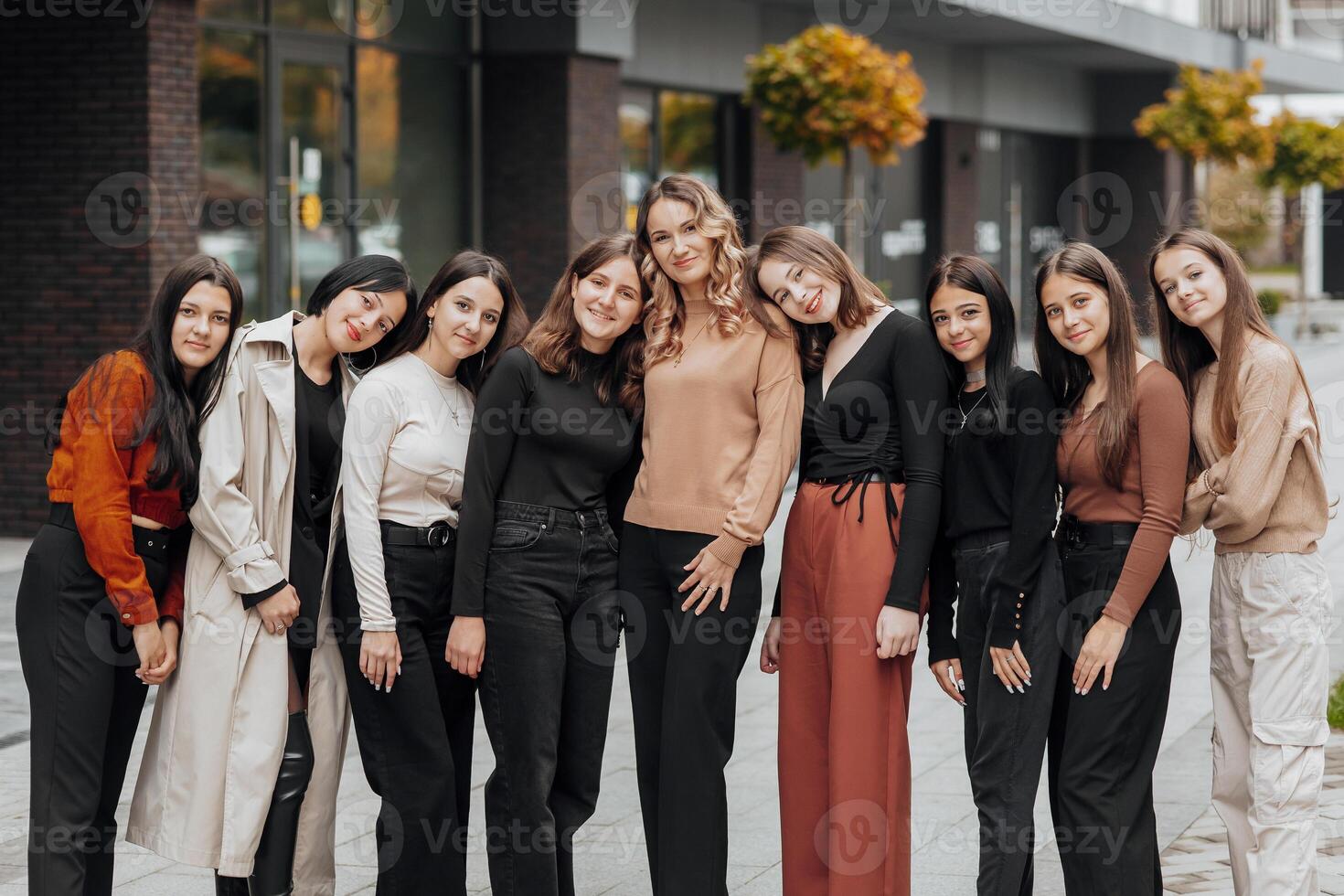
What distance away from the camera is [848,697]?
4.39 m

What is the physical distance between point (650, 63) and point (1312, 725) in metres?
15.0

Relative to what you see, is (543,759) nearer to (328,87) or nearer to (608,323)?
(608,323)

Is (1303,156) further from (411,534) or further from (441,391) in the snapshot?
(411,534)

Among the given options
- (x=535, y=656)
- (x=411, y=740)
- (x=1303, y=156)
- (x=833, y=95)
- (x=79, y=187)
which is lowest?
(x=411, y=740)

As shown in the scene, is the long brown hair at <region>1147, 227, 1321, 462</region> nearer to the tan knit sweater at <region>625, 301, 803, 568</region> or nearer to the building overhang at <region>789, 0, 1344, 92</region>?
the tan knit sweater at <region>625, 301, 803, 568</region>

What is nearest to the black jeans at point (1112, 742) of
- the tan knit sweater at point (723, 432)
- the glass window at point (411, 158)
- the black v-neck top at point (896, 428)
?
the black v-neck top at point (896, 428)

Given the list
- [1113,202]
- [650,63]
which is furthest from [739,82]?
[1113,202]

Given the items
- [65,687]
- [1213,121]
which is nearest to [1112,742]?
[65,687]

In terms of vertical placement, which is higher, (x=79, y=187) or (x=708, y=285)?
(x=79, y=187)

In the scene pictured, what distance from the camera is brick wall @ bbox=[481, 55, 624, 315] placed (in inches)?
603

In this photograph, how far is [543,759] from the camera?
174 inches

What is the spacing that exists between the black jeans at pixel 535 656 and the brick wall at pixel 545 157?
1102 cm

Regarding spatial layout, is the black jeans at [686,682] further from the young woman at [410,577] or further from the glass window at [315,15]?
the glass window at [315,15]

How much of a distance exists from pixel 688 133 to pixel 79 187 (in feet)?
31.8
